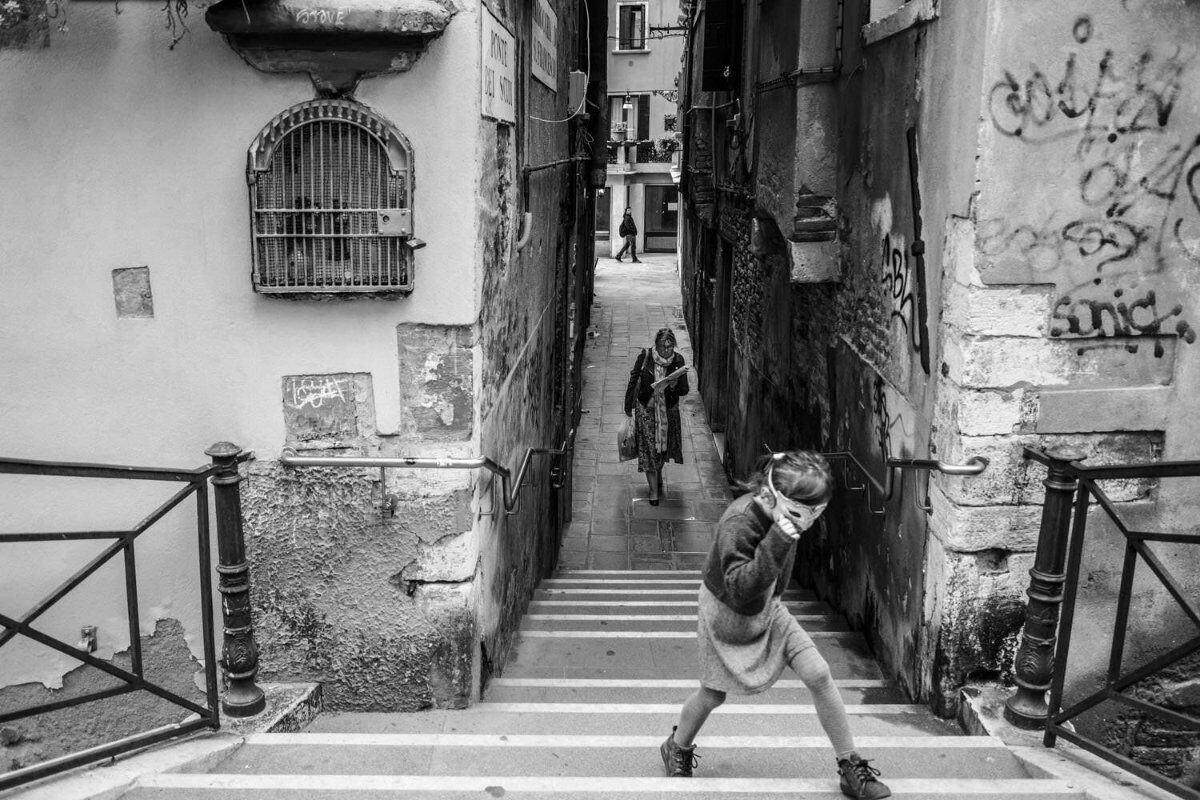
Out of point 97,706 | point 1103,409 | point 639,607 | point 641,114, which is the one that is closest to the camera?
point 1103,409

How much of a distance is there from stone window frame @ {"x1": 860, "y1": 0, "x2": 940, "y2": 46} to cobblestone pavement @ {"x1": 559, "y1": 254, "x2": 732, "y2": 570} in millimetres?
5024

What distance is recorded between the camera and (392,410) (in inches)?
165

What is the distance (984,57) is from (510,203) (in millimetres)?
2298

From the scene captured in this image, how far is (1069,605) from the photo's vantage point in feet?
11.8

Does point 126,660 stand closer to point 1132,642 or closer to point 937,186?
point 937,186

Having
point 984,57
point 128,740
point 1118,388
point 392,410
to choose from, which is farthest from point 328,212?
point 1118,388

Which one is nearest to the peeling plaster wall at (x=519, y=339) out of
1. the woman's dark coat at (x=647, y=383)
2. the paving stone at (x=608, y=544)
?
the paving stone at (x=608, y=544)

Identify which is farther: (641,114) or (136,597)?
(641,114)

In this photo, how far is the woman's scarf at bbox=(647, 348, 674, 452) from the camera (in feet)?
32.8

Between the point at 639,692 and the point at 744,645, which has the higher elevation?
the point at 744,645

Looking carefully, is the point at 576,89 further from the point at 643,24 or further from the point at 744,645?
the point at 643,24

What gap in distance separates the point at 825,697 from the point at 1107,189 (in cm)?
239

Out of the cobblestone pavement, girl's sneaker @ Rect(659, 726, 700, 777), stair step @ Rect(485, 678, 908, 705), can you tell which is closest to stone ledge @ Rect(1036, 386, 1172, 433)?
stair step @ Rect(485, 678, 908, 705)

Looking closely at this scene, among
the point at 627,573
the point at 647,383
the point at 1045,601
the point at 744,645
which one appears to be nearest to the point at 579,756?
the point at 744,645
